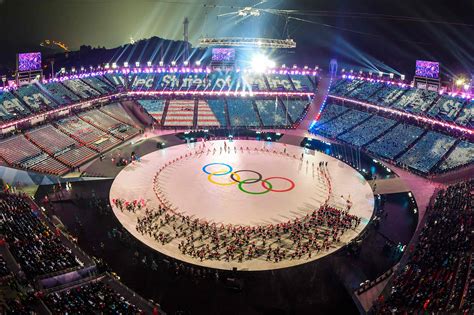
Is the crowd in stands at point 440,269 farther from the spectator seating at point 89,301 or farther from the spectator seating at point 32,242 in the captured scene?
the spectator seating at point 32,242

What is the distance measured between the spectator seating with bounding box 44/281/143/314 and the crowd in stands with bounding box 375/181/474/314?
18.1 m

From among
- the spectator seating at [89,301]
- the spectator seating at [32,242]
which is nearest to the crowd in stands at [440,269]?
the spectator seating at [89,301]

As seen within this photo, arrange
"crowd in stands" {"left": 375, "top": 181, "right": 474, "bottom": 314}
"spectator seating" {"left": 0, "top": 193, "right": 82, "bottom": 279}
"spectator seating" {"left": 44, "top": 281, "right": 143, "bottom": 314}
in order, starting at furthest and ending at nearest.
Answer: "spectator seating" {"left": 0, "top": 193, "right": 82, "bottom": 279}
"crowd in stands" {"left": 375, "top": 181, "right": 474, "bottom": 314}
"spectator seating" {"left": 44, "top": 281, "right": 143, "bottom": 314}

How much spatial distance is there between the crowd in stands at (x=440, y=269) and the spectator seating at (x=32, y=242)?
25.0m

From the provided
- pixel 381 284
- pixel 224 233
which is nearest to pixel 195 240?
pixel 224 233

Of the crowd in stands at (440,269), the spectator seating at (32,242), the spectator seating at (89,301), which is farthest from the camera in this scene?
the spectator seating at (32,242)

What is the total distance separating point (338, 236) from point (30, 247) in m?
29.2

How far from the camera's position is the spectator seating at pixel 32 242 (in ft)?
99.0

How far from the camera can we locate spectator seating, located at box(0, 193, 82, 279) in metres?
30.2

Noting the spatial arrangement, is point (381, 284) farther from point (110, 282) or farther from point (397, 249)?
point (110, 282)

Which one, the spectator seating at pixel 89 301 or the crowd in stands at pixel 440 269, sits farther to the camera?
the crowd in stands at pixel 440 269

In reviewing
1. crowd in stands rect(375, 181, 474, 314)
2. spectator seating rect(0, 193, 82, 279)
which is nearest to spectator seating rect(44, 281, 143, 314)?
spectator seating rect(0, 193, 82, 279)

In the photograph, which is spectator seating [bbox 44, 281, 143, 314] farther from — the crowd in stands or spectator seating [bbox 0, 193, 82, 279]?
the crowd in stands

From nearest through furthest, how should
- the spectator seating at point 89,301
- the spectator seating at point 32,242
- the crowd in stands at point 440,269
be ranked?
1. the spectator seating at point 89,301
2. the crowd in stands at point 440,269
3. the spectator seating at point 32,242
